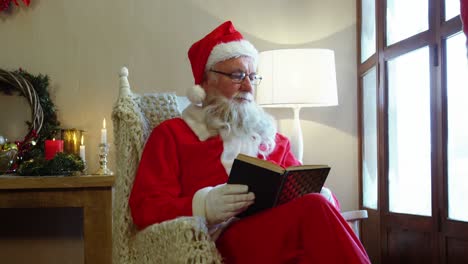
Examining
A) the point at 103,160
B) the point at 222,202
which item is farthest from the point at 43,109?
the point at 222,202

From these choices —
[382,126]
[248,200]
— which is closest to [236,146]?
[248,200]

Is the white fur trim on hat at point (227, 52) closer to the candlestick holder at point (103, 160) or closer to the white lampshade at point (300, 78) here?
the white lampshade at point (300, 78)

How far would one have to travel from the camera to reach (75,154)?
8.69ft

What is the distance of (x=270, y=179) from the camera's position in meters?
1.38

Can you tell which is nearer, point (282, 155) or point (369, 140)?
point (282, 155)

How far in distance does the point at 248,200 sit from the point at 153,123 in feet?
2.22

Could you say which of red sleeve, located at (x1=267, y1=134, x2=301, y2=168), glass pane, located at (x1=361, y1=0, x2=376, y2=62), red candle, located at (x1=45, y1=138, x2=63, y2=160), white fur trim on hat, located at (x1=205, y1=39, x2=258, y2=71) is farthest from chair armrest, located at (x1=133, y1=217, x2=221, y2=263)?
glass pane, located at (x1=361, y1=0, x2=376, y2=62)

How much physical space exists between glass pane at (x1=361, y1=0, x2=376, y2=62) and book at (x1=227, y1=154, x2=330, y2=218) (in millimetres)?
1433

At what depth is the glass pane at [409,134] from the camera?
2.17 m

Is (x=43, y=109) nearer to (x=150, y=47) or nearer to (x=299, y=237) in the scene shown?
(x=150, y=47)

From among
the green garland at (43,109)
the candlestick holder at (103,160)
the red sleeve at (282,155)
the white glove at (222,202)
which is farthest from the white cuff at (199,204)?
the green garland at (43,109)

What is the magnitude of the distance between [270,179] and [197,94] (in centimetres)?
64

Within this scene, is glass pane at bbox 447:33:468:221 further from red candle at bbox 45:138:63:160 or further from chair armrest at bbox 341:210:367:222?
red candle at bbox 45:138:63:160

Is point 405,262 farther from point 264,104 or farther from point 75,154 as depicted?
point 75,154
